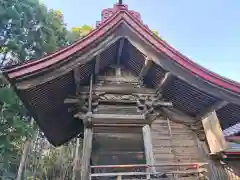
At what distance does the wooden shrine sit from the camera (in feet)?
13.2

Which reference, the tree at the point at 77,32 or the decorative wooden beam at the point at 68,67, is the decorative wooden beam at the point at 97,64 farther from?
the tree at the point at 77,32

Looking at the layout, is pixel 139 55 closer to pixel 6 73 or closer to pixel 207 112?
pixel 207 112

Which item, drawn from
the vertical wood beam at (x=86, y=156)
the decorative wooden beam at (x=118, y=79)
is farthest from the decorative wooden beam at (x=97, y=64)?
the vertical wood beam at (x=86, y=156)

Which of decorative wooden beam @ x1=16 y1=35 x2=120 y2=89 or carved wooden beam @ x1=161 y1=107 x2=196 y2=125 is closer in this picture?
decorative wooden beam @ x1=16 y1=35 x2=120 y2=89

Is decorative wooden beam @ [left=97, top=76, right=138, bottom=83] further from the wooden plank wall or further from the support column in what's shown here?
the wooden plank wall

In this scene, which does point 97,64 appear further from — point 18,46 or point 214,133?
point 18,46

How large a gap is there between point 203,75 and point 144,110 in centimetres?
148

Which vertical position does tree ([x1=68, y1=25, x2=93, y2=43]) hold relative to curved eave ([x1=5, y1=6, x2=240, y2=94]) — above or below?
above

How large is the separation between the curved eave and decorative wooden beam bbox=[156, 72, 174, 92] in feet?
1.14

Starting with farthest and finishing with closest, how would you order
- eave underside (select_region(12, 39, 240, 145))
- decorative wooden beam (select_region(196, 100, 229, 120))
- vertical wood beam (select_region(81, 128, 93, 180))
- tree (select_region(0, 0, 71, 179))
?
1. tree (select_region(0, 0, 71, 179))
2. eave underside (select_region(12, 39, 240, 145))
3. decorative wooden beam (select_region(196, 100, 229, 120))
4. vertical wood beam (select_region(81, 128, 93, 180))

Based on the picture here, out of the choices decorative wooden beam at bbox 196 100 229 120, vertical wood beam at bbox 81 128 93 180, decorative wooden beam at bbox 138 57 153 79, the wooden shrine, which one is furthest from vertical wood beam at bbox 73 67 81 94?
decorative wooden beam at bbox 196 100 229 120

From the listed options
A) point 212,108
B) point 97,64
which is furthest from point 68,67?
point 212,108

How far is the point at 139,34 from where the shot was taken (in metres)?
4.54

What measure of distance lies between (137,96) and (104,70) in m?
1.11
